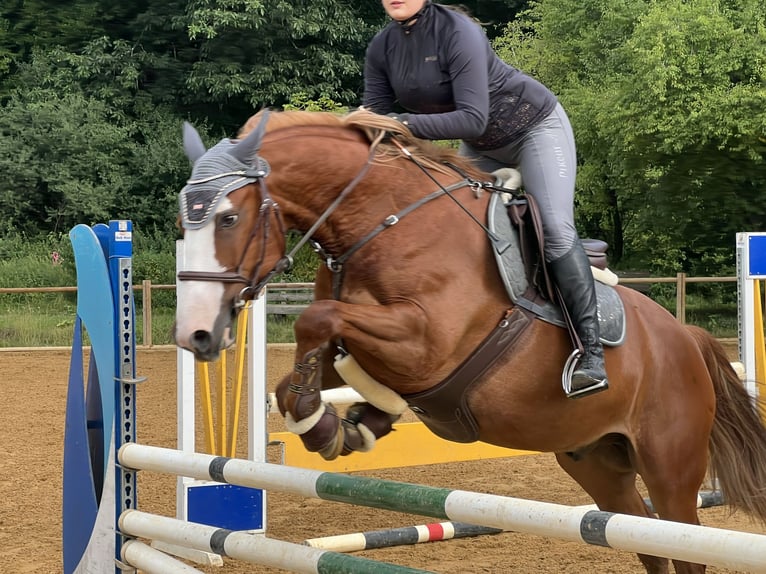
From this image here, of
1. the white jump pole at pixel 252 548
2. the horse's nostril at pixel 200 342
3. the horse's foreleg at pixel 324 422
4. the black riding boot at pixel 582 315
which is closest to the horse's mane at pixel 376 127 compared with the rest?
the black riding boot at pixel 582 315

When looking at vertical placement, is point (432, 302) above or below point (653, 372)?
above

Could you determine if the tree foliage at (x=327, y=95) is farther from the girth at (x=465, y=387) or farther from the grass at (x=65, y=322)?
the girth at (x=465, y=387)

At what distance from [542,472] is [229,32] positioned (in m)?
18.5

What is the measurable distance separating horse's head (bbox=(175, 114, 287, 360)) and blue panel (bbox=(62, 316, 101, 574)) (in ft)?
4.29

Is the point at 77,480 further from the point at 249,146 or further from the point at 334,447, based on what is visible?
the point at 249,146

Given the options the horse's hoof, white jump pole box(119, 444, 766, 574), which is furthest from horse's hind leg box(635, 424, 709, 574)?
white jump pole box(119, 444, 766, 574)

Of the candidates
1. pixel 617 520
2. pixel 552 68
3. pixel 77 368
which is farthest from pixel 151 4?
pixel 617 520

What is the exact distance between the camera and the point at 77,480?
388 centimetres

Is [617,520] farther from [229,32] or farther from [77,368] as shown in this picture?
[229,32]

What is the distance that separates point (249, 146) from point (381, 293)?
0.61m

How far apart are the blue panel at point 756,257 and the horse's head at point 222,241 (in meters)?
3.24

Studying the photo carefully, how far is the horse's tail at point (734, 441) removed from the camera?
13.3 ft

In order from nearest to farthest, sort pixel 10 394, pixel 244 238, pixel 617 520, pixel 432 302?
pixel 617 520, pixel 244 238, pixel 432 302, pixel 10 394

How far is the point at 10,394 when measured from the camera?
10719 mm
